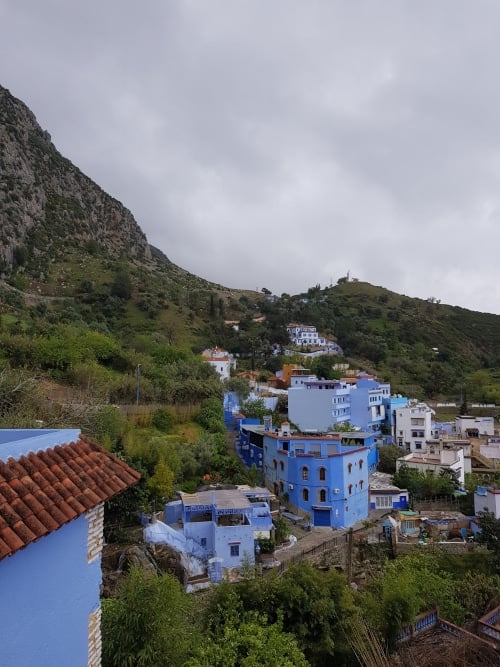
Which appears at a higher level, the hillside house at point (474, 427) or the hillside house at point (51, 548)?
the hillside house at point (51, 548)

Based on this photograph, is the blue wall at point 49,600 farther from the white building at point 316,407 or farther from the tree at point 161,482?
the white building at point 316,407

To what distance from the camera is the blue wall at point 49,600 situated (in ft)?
11.8

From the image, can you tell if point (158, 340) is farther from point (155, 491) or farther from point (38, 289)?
point (155, 491)

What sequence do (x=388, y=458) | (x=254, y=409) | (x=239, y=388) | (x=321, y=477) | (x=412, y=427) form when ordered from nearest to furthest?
(x=321, y=477)
(x=388, y=458)
(x=254, y=409)
(x=239, y=388)
(x=412, y=427)

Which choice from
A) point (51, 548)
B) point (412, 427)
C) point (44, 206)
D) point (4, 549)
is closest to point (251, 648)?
point (51, 548)

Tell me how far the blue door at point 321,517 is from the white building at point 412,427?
51.5 feet

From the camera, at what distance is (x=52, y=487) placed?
400cm

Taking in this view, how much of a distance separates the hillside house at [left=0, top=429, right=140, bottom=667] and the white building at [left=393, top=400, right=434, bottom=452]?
36.3m

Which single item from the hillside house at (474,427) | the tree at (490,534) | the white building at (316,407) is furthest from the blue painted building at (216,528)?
the hillside house at (474,427)

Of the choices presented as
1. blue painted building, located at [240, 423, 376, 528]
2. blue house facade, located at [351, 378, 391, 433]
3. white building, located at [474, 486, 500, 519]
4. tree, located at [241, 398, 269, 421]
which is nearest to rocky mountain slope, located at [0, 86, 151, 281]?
tree, located at [241, 398, 269, 421]

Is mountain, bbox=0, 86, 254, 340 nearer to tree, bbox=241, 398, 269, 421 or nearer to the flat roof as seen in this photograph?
tree, bbox=241, 398, 269, 421

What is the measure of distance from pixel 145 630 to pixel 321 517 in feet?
57.2

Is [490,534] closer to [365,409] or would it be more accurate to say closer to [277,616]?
[277,616]

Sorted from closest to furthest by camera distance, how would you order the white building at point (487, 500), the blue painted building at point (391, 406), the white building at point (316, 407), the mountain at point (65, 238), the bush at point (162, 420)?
the white building at point (487, 500), the bush at point (162, 420), the white building at point (316, 407), the blue painted building at point (391, 406), the mountain at point (65, 238)
